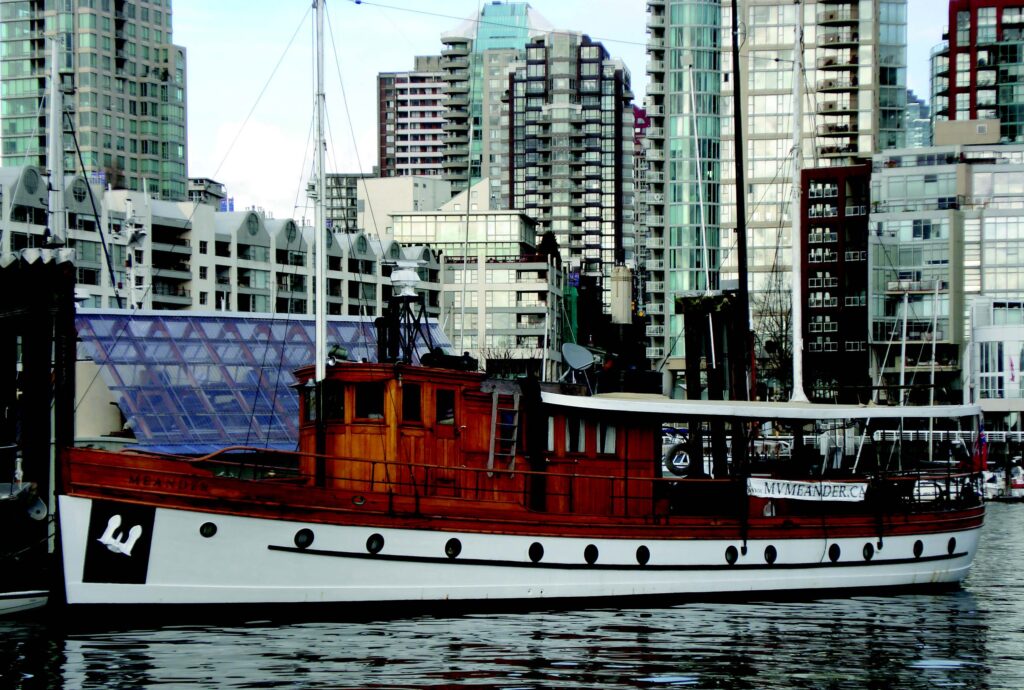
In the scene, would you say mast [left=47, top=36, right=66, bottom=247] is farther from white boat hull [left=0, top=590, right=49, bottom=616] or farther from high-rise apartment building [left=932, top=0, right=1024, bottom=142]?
high-rise apartment building [left=932, top=0, right=1024, bottom=142]

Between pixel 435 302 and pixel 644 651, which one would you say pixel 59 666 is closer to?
pixel 644 651

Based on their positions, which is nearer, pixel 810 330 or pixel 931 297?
pixel 931 297

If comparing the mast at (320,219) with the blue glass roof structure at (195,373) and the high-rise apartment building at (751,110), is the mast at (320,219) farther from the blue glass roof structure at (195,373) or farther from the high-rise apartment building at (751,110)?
the high-rise apartment building at (751,110)

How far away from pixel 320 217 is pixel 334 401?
11.2 ft

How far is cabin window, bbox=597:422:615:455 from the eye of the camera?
93.2 feet

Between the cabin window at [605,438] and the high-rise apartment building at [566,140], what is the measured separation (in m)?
158

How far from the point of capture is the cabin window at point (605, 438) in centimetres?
2841

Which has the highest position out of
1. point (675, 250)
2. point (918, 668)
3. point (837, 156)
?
point (837, 156)

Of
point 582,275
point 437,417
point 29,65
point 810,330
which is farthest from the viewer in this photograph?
point 582,275

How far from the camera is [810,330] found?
365 ft

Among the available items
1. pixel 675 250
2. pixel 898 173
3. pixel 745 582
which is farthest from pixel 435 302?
pixel 745 582

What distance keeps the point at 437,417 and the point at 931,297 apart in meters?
84.1

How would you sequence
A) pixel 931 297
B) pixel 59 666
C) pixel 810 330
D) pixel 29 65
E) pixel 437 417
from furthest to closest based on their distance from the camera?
pixel 29 65
pixel 810 330
pixel 931 297
pixel 437 417
pixel 59 666

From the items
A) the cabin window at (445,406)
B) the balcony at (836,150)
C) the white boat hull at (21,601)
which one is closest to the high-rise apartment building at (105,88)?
the balcony at (836,150)
